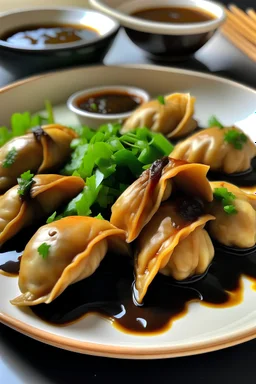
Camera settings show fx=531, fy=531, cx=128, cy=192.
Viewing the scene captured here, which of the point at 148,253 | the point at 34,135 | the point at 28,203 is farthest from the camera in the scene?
the point at 34,135

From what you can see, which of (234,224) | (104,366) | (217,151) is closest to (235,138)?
(217,151)

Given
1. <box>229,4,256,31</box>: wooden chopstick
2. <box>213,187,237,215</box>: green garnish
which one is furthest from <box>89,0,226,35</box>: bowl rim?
<box>213,187,237,215</box>: green garnish

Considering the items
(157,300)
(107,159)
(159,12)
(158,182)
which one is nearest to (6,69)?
(159,12)

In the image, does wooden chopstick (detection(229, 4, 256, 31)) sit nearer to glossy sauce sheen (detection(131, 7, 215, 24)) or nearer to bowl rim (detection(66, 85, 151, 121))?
glossy sauce sheen (detection(131, 7, 215, 24))

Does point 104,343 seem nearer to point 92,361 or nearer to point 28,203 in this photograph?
point 92,361

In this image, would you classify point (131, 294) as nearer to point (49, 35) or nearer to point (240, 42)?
point (49, 35)

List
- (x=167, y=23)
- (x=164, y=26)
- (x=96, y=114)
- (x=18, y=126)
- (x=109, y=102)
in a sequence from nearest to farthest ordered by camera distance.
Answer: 1. (x=18, y=126)
2. (x=96, y=114)
3. (x=109, y=102)
4. (x=164, y=26)
5. (x=167, y=23)
